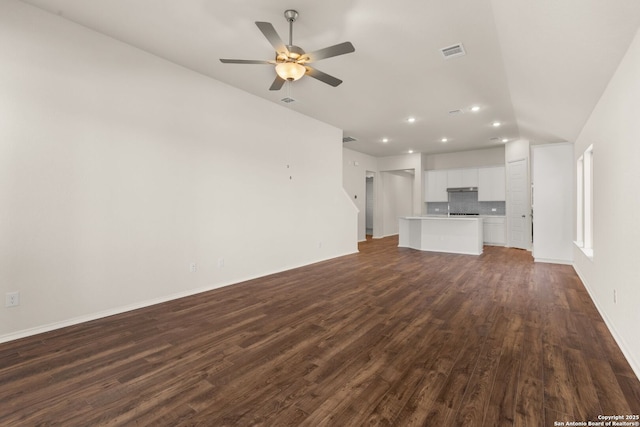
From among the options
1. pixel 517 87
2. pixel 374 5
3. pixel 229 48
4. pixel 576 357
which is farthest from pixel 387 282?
pixel 229 48

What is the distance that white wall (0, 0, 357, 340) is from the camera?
108 inches

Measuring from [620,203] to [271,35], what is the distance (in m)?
3.30

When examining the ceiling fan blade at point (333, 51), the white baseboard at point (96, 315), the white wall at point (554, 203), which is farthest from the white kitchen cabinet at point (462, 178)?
the ceiling fan blade at point (333, 51)

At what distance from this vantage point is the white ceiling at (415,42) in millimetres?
2408

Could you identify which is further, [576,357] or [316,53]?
[316,53]

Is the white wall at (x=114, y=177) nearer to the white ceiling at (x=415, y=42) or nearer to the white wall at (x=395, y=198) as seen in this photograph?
the white ceiling at (x=415, y=42)

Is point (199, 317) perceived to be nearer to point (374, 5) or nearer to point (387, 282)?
point (387, 282)

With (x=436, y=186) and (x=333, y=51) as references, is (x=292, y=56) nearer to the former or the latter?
(x=333, y=51)

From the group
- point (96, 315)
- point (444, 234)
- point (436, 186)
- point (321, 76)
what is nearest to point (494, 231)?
point (436, 186)

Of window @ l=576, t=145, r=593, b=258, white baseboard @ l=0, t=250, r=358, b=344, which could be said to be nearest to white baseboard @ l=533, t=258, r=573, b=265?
window @ l=576, t=145, r=593, b=258

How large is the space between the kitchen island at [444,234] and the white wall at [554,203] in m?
1.24

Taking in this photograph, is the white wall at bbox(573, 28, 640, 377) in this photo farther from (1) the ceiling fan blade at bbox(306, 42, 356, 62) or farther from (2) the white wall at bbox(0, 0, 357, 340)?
(2) the white wall at bbox(0, 0, 357, 340)

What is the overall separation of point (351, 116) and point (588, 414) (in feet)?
18.0

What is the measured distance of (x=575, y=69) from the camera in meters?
2.89
